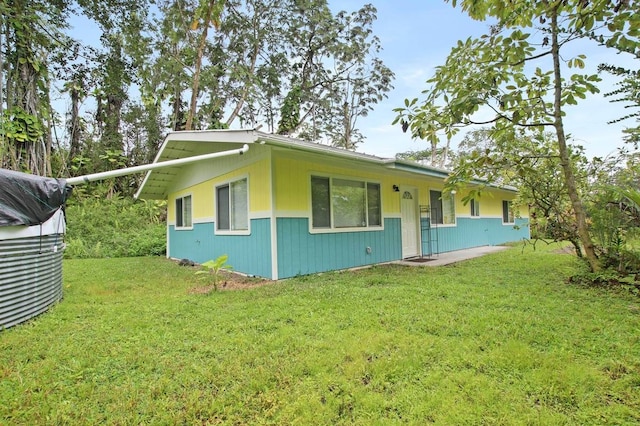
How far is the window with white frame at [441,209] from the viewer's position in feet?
31.1

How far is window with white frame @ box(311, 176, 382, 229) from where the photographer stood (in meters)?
6.39

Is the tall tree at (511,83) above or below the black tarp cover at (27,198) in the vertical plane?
above

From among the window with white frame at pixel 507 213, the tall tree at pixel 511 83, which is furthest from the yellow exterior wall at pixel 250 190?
the window with white frame at pixel 507 213

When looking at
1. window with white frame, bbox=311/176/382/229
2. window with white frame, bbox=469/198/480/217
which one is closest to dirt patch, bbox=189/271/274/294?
window with white frame, bbox=311/176/382/229

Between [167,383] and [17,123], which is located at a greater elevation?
[17,123]

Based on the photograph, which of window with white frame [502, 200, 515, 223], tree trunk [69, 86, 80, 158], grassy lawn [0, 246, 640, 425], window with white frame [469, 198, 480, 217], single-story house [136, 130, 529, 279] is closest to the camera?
grassy lawn [0, 246, 640, 425]

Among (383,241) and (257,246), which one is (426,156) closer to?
(383,241)

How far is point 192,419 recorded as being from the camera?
1.87 meters

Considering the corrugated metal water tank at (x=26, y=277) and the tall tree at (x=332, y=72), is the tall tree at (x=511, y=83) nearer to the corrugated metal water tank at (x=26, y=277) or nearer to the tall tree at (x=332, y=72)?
the corrugated metal water tank at (x=26, y=277)

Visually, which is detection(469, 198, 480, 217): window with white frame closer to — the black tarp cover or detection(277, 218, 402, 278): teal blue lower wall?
detection(277, 218, 402, 278): teal blue lower wall

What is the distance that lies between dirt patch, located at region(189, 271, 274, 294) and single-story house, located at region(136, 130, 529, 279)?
0.19 meters

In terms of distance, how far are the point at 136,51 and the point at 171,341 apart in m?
14.1

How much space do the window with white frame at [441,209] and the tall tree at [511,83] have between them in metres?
4.46

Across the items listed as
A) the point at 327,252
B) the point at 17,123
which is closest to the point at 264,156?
the point at 327,252
